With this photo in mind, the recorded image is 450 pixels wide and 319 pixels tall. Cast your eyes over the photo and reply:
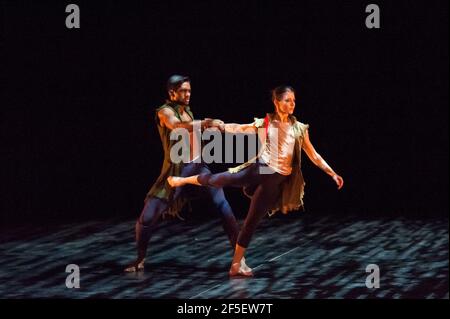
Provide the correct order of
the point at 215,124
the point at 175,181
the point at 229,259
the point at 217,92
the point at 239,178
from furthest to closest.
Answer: the point at 217,92 → the point at 229,259 → the point at 175,181 → the point at 239,178 → the point at 215,124

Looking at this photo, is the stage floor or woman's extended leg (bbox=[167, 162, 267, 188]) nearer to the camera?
the stage floor

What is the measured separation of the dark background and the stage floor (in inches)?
33.3

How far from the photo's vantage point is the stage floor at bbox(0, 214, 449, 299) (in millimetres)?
6262

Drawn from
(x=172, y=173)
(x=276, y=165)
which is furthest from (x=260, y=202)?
(x=172, y=173)

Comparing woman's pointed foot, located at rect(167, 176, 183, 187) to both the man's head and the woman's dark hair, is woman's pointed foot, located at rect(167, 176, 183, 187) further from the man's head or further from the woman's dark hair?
the woman's dark hair

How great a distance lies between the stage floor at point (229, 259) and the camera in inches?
247

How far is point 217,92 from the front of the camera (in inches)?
392

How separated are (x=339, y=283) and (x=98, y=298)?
4.90 feet

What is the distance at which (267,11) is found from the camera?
9.80 m

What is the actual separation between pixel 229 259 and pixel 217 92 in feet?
9.40

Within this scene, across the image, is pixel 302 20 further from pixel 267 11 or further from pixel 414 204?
pixel 414 204

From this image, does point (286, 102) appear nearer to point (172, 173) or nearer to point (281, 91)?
point (281, 91)

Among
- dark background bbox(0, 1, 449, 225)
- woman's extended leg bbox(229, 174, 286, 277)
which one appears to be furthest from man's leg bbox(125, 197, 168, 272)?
dark background bbox(0, 1, 449, 225)

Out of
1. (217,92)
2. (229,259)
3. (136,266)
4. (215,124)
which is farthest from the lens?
A: (217,92)
